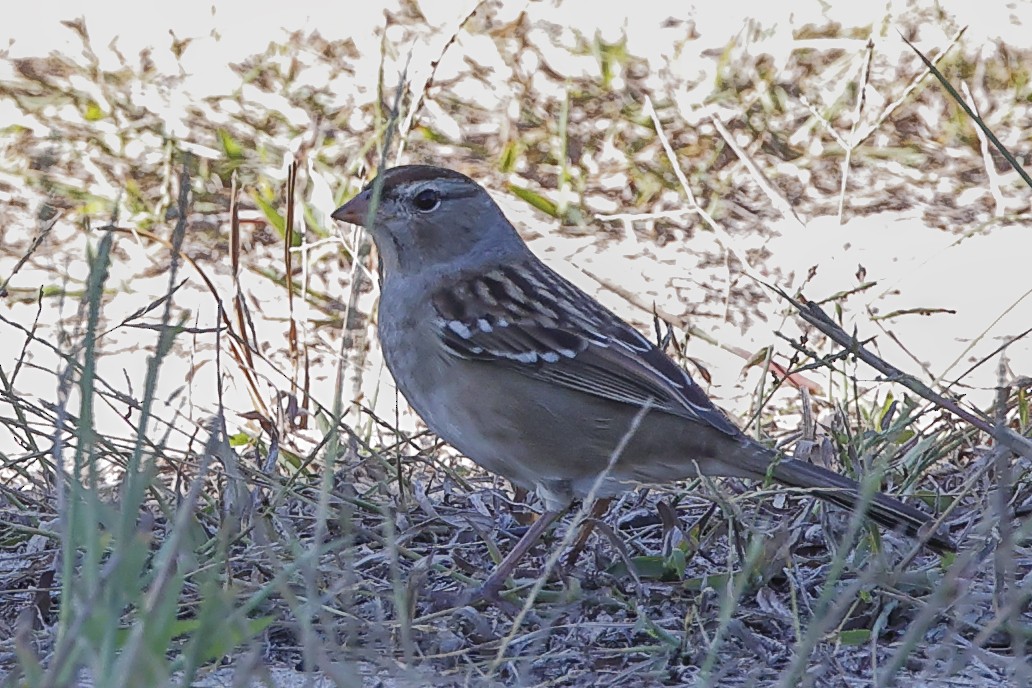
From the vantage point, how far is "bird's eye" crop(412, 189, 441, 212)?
13.6 feet

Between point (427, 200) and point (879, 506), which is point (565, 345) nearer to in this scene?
point (427, 200)

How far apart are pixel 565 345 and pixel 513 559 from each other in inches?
26.4

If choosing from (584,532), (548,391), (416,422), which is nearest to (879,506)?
(584,532)

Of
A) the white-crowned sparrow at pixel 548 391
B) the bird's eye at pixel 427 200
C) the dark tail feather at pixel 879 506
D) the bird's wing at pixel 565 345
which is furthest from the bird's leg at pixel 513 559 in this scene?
the bird's eye at pixel 427 200

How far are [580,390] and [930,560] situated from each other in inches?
34.0

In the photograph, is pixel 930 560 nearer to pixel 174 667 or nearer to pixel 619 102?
pixel 174 667

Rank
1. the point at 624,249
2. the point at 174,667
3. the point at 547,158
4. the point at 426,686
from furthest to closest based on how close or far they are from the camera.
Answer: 1. the point at 547,158
2. the point at 624,249
3. the point at 426,686
4. the point at 174,667

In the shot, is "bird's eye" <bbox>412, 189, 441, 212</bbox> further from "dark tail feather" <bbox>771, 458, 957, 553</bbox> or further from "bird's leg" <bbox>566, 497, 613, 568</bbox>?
"dark tail feather" <bbox>771, 458, 957, 553</bbox>

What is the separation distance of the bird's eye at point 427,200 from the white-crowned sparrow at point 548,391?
185mm

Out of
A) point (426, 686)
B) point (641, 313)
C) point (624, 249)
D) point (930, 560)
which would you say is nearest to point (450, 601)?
point (426, 686)

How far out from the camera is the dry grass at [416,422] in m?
2.43

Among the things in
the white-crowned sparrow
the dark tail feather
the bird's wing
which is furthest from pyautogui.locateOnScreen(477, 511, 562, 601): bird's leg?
the dark tail feather

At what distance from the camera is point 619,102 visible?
6.94 metres

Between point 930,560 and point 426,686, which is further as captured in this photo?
point 930,560
